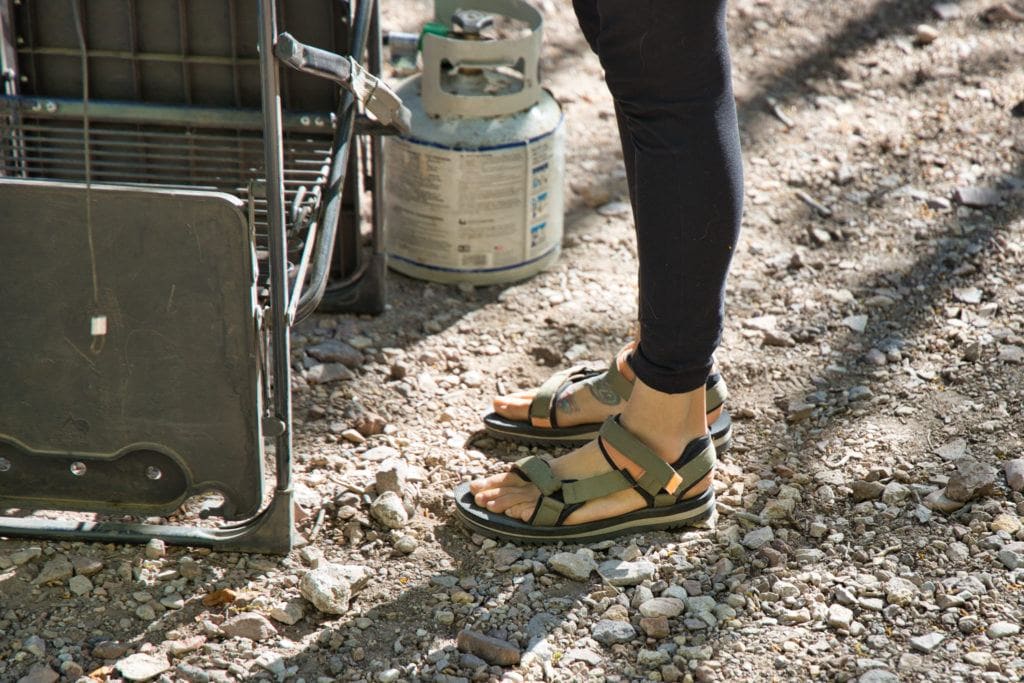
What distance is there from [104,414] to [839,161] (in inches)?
86.6

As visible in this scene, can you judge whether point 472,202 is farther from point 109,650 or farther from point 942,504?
point 109,650

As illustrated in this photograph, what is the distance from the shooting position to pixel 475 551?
78.9 inches

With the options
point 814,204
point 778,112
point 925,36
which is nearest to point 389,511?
point 814,204

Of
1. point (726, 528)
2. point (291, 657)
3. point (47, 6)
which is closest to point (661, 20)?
point (726, 528)

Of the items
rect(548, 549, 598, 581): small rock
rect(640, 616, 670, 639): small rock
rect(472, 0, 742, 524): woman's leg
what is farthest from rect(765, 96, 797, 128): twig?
rect(640, 616, 670, 639): small rock

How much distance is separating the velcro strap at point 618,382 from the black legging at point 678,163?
0.33 metres

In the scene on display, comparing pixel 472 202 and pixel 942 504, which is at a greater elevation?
pixel 472 202

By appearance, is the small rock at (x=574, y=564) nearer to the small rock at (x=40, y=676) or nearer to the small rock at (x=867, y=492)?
the small rock at (x=867, y=492)

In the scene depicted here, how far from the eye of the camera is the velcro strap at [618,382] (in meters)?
2.19

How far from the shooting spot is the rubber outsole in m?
1.99

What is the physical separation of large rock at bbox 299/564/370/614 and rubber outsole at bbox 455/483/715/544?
224 mm

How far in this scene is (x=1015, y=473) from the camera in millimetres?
2059

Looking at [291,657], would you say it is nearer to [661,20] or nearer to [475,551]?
[475,551]

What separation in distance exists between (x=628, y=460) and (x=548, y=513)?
157mm
